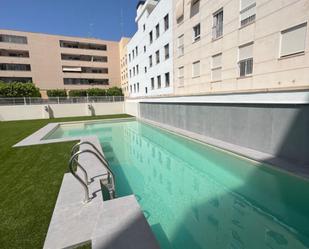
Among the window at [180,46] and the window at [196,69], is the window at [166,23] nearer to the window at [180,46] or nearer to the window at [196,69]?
the window at [180,46]

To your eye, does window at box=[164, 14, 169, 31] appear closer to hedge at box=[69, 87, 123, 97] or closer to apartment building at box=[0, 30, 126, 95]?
hedge at box=[69, 87, 123, 97]

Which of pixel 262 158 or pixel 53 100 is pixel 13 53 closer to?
pixel 53 100

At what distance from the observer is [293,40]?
7.12 m

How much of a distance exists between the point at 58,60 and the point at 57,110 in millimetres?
17891

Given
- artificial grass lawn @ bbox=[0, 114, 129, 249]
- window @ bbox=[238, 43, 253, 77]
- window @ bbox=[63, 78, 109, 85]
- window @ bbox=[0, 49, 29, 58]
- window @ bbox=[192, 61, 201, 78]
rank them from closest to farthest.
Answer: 1. artificial grass lawn @ bbox=[0, 114, 129, 249]
2. window @ bbox=[238, 43, 253, 77]
3. window @ bbox=[192, 61, 201, 78]
4. window @ bbox=[0, 49, 29, 58]
5. window @ bbox=[63, 78, 109, 85]

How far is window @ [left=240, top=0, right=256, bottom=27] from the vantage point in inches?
342

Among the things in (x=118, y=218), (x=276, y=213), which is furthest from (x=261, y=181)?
(x=118, y=218)

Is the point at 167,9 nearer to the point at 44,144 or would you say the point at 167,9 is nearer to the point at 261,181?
the point at 44,144

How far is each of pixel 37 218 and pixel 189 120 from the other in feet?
34.8

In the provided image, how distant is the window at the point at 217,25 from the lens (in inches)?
428

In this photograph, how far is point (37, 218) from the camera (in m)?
3.52

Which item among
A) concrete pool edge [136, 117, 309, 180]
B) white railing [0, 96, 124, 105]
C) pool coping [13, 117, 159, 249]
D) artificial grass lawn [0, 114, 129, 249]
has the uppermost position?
white railing [0, 96, 124, 105]

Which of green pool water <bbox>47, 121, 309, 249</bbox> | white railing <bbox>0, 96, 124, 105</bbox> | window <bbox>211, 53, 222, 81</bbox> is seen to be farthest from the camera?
white railing <bbox>0, 96, 124, 105</bbox>

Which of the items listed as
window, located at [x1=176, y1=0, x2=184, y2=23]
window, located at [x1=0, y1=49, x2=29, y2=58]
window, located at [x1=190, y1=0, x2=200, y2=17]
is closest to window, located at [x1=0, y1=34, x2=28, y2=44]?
window, located at [x1=0, y1=49, x2=29, y2=58]
